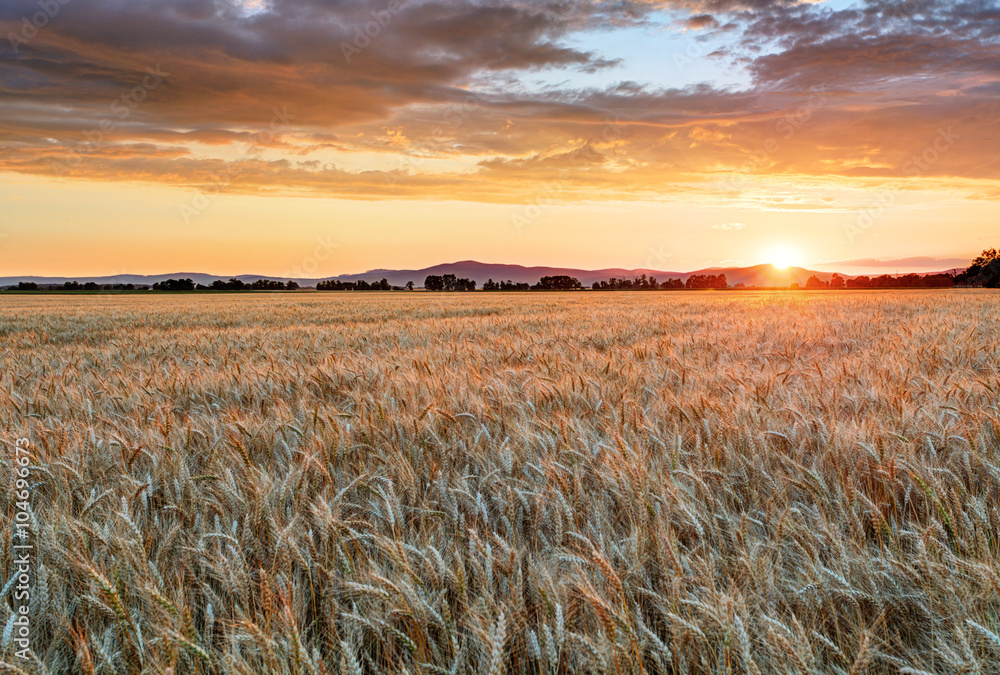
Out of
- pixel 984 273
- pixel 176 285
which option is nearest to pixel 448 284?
pixel 176 285

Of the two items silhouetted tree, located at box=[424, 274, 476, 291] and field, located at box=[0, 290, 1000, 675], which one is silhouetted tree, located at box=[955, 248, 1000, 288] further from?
field, located at box=[0, 290, 1000, 675]

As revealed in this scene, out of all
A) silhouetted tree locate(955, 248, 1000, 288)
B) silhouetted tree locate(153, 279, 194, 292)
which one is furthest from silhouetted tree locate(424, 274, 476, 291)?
silhouetted tree locate(955, 248, 1000, 288)

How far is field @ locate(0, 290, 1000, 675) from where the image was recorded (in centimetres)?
117

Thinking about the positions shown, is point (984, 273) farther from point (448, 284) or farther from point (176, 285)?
point (176, 285)

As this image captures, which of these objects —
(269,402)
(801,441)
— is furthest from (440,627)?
(269,402)

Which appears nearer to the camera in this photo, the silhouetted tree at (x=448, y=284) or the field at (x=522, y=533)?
the field at (x=522, y=533)

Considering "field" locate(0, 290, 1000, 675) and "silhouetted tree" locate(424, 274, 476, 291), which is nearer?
"field" locate(0, 290, 1000, 675)

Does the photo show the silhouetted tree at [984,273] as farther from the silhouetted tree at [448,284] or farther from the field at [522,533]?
the field at [522,533]

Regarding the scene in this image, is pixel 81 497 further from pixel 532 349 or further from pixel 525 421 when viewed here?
pixel 532 349

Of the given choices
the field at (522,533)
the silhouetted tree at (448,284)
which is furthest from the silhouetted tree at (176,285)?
the field at (522,533)

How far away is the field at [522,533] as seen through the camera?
117 cm

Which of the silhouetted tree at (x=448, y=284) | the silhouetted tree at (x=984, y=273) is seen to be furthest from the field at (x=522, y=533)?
the silhouetted tree at (x=984, y=273)

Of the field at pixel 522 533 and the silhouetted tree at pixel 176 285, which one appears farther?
the silhouetted tree at pixel 176 285

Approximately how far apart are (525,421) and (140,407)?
257 centimetres
